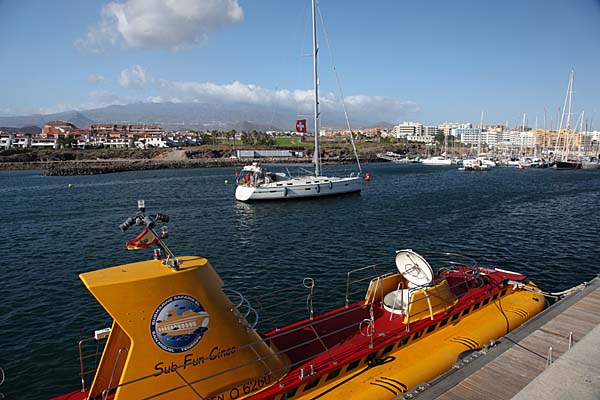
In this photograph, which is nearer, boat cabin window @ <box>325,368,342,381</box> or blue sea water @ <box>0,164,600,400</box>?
boat cabin window @ <box>325,368,342,381</box>

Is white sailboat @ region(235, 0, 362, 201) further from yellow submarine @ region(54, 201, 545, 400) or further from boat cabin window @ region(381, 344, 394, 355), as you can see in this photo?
boat cabin window @ region(381, 344, 394, 355)

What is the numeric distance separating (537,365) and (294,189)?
36475 mm

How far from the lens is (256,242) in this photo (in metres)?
27.9

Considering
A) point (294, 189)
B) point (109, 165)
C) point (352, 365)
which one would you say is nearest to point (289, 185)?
point (294, 189)

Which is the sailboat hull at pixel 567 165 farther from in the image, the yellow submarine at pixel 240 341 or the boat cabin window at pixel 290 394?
the boat cabin window at pixel 290 394

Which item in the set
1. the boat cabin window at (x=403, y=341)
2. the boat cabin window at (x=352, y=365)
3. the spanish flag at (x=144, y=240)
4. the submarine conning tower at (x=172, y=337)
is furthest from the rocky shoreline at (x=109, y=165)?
the spanish flag at (x=144, y=240)

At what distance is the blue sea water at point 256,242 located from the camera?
1527cm

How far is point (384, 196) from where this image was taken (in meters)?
50.0

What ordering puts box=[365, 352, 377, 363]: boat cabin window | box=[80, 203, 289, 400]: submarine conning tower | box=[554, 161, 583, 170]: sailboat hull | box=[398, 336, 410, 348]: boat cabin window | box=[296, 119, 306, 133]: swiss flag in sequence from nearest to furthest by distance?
1. box=[80, 203, 289, 400]: submarine conning tower
2. box=[365, 352, 377, 363]: boat cabin window
3. box=[398, 336, 410, 348]: boat cabin window
4. box=[296, 119, 306, 133]: swiss flag
5. box=[554, 161, 583, 170]: sailboat hull

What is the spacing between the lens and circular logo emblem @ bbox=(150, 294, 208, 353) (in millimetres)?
6473

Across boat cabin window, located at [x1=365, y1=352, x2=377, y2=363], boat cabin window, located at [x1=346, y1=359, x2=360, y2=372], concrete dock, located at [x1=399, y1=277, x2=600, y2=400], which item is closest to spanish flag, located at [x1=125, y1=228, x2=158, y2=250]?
boat cabin window, located at [x1=346, y1=359, x2=360, y2=372]

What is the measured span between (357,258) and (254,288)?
7.38m

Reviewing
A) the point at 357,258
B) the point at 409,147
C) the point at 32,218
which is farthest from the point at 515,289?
the point at 409,147

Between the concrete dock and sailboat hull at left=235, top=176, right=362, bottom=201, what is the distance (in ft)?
110
